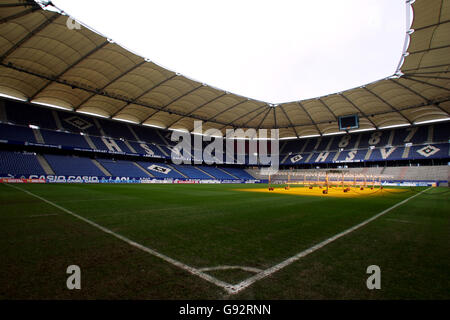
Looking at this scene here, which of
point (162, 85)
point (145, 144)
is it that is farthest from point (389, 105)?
point (145, 144)

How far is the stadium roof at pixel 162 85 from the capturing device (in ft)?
58.4

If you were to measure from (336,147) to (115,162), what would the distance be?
50.2m

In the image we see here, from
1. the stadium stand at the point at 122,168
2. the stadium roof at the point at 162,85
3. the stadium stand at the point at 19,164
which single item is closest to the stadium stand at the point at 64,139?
the stadium stand at the point at 19,164

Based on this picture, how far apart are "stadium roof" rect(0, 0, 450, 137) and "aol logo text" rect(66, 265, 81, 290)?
21.0 meters

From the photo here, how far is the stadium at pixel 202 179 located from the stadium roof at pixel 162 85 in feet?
0.67

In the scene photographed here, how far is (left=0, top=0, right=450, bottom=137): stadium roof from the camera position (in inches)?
701

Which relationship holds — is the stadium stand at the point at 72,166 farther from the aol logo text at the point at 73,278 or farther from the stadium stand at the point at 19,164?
the aol logo text at the point at 73,278

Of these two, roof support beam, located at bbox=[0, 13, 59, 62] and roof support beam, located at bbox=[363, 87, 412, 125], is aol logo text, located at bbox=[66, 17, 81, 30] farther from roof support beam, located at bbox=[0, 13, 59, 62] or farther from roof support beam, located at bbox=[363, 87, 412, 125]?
roof support beam, located at bbox=[363, 87, 412, 125]

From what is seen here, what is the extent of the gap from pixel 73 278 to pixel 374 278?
3.45 m

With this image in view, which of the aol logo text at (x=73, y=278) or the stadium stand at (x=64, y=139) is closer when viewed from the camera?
the aol logo text at (x=73, y=278)

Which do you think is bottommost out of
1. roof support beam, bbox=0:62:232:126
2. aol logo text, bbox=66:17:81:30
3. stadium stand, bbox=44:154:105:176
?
stadium stand, bbox=44:154:105:176

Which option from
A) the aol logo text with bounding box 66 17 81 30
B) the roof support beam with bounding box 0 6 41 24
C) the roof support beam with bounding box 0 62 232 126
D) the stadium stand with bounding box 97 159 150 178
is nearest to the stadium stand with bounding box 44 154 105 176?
the stadium stand with bounding box 97 159 150 178

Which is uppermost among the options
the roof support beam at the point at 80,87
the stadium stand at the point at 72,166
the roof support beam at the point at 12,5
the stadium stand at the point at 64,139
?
the roof support beam at the point at 12,5
